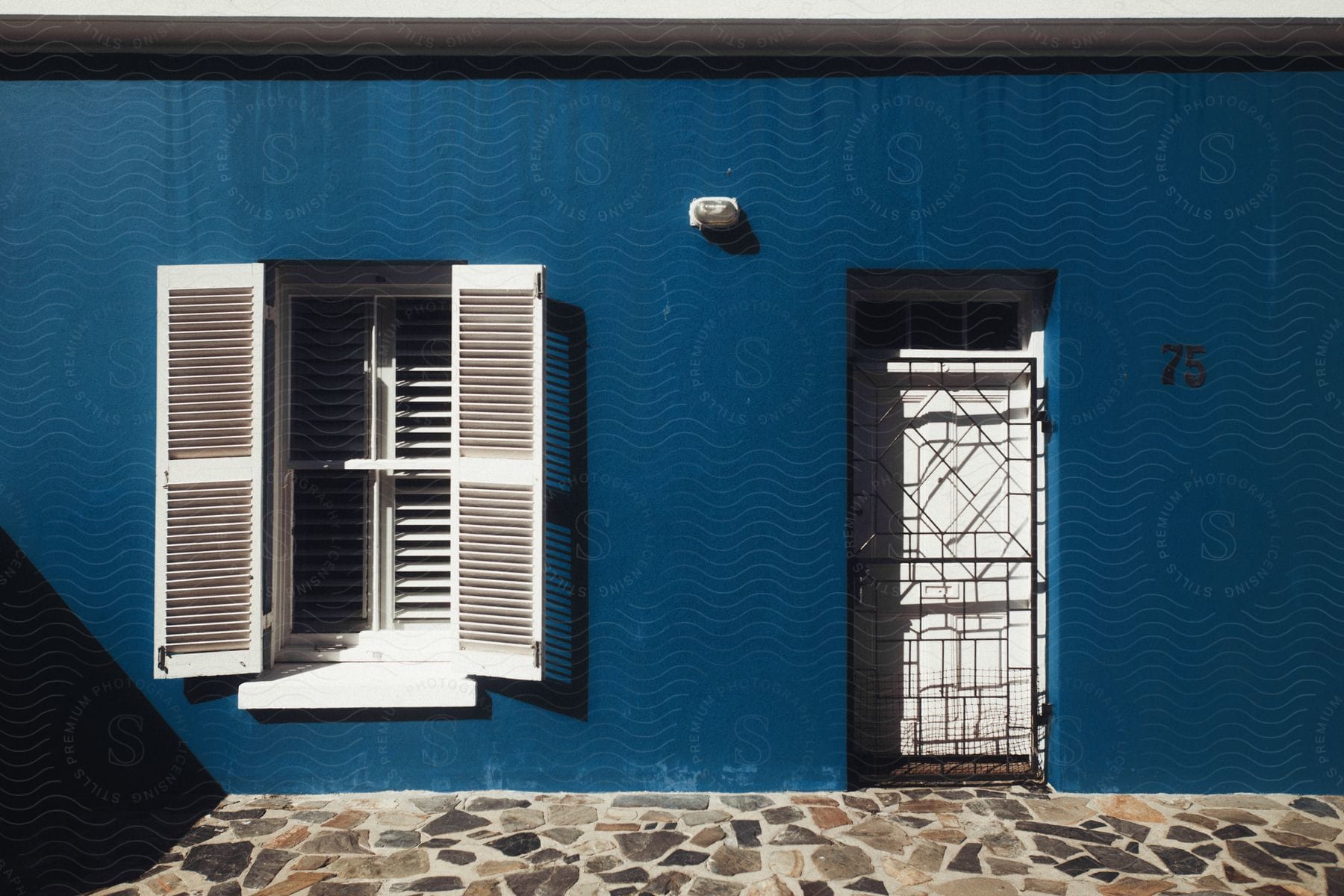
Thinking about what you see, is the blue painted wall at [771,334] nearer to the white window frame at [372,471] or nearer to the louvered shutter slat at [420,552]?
the white window frame at [372,471]

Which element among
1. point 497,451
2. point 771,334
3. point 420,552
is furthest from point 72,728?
point 771,334

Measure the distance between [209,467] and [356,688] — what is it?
3.99ft

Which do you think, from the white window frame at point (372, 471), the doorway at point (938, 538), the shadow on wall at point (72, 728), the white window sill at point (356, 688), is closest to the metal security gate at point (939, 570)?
the doorway at point (938, 538)

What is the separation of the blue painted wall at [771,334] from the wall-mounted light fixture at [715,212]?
13 cm

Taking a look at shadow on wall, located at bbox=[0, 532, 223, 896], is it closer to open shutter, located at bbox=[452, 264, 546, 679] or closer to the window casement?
the window casement

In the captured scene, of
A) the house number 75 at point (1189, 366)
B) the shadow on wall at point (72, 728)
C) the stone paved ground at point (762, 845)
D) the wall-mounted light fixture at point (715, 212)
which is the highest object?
the wall-mounted light fixture at point (715, 212)

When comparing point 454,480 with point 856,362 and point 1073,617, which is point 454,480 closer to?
point 856,362

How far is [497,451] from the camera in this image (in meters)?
3.63

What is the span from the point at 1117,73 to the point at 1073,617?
2.68m

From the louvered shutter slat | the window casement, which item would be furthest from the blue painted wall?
the louvered shutter slat

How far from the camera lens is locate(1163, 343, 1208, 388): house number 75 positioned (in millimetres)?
3908

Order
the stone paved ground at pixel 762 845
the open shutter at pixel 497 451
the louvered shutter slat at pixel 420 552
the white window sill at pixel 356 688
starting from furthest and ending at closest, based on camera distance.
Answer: the louvered shutter slat at pixel 420 552, the white window sill at pixel 356 688, the open shutter at pixel 497 451, the stone paved ground at pixel 762 845

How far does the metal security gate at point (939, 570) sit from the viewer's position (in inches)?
164

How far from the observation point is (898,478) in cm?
420
